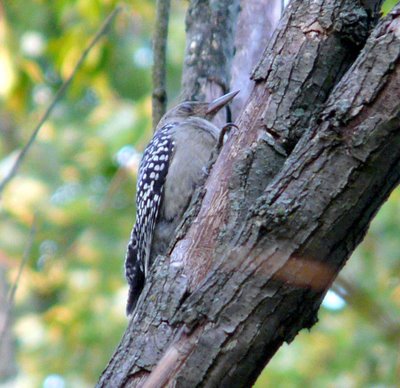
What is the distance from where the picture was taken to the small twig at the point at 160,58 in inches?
203

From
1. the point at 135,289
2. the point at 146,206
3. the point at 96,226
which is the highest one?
the point at 96,226

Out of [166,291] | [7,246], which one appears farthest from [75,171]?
[166,291]

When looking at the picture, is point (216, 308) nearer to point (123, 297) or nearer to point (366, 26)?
point (366, 26)

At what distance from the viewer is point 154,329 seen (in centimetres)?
309

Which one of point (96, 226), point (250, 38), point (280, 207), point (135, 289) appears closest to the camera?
point (280, 207)

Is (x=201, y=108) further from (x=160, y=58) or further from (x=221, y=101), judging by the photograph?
(x=160, y=58)

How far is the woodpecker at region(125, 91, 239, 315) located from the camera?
207 inches

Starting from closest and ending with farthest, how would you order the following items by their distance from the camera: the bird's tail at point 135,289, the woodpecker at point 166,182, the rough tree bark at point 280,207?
the rough tree bark at point 280,207, the bird's tail at point 135,289, the woodpecker at point 166,182

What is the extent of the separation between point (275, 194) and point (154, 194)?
8.42ft

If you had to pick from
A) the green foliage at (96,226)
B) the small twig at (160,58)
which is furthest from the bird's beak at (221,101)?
the green foliage at (96,226)

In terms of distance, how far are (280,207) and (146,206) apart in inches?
102

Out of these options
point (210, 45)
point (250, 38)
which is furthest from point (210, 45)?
point (250, 38)

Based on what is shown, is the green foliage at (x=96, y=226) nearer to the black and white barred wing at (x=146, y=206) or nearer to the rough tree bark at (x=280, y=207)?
the black and white barred wing at (x=146, y=206)

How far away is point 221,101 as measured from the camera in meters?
5.18
